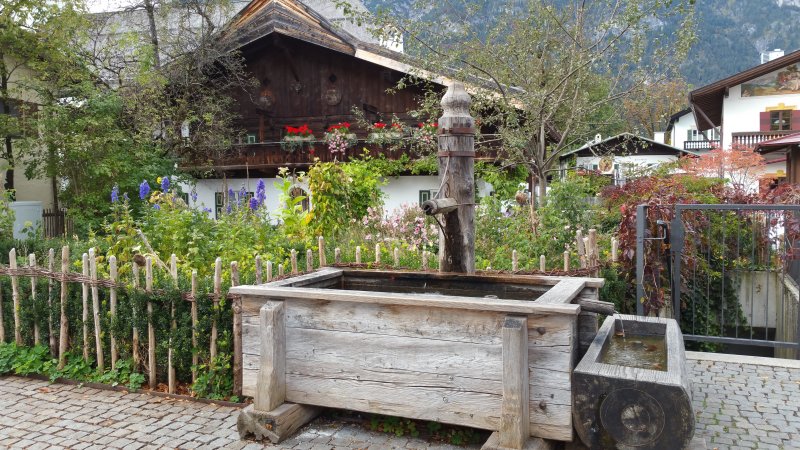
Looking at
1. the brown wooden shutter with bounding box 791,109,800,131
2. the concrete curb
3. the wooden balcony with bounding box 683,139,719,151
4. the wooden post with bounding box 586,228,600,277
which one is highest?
the wooden balcony with bounding box 683,139,719,151

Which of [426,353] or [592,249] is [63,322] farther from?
[592,249]

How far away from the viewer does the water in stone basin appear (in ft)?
14.6

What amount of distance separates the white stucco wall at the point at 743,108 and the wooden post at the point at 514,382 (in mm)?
34542

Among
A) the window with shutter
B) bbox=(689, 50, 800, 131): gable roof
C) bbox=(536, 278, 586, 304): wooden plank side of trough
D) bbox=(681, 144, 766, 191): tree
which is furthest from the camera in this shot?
the window with shutter

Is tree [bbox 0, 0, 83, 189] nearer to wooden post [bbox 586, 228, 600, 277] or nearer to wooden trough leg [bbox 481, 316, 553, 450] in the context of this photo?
wooden post [bbox 586, 228, 600, 277]

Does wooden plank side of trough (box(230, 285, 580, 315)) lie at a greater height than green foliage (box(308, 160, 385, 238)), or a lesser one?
lesser

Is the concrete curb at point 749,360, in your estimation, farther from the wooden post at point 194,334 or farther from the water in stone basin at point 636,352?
the wooden post at point 194,334

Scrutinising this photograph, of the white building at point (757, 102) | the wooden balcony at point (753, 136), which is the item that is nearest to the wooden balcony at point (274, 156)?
the white building at point (757, 102)

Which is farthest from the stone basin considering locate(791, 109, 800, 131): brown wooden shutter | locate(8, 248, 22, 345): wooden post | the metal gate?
locate(791, 109, 800, 131): brown wooden shutter

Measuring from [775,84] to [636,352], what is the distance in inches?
1397

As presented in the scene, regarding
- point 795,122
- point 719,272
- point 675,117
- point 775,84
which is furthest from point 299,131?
point 675,117

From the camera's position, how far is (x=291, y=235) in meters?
9.88

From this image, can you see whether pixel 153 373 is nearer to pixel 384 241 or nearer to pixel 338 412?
pixel 338 412

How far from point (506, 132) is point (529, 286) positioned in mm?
8125
